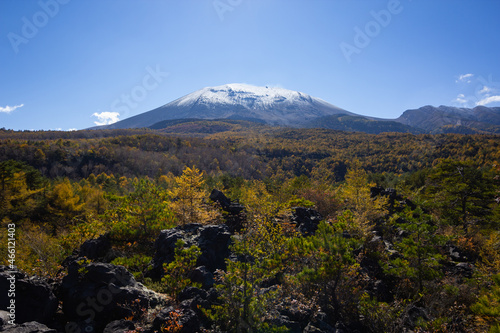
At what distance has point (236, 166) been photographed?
83.0 metres

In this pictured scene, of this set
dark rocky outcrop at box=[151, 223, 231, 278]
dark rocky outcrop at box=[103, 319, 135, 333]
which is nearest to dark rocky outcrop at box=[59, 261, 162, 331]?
dark rocky outcrop at box=[103, 319, 135, 333]

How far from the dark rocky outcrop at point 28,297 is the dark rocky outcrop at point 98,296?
42 cm

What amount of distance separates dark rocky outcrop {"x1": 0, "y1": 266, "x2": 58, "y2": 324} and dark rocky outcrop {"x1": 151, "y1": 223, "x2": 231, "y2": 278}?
2.90 m

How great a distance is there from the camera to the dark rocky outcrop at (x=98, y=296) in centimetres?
480

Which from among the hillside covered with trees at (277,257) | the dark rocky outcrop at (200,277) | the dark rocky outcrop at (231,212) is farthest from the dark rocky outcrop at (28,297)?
the dark rocky outcrop at (231,212)

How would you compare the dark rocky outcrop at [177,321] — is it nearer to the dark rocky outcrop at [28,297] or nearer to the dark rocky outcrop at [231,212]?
the dark rocky outcrop at [28,297]

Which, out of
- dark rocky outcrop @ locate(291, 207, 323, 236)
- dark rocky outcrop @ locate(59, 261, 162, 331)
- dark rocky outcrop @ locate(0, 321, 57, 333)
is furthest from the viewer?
dark rocky outcrop @ locate(291, 207, 323, 236)

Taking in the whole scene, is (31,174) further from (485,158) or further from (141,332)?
(485,158)

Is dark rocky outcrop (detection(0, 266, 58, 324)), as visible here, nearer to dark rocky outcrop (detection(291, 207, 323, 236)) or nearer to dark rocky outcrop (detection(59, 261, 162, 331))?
dark rocky outcrop (detection(59, 261, 162, 331))

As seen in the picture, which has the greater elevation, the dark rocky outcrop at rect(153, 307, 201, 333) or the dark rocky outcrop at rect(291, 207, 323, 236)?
the dark rocky outcrop at rect(153, 307, 201, 333)

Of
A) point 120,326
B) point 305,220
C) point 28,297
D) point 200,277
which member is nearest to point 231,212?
point 305,220

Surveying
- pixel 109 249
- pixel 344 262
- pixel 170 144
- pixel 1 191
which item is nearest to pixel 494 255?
pixel 344 262

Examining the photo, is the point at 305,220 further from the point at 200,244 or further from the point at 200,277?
the point at 200,277

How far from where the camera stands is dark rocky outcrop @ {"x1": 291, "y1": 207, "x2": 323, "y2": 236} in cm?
1096
